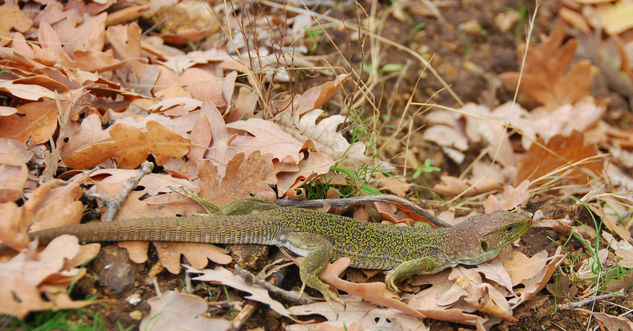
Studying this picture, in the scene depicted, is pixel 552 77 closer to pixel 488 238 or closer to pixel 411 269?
pixel 488 238

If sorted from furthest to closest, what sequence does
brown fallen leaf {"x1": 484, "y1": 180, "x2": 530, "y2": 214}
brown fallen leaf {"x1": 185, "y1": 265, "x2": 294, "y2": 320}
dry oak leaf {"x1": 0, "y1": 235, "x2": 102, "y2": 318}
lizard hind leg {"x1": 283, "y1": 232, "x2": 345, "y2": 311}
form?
brown fallen leaf {"x1": 484, "y1": 180, "x2": 530, "y2": 214} → lizard hind leg {"x1": 283, "y1": 232, "x2": 345, "y2": 311} → brown fallen leaf {"x1": 185, "y1": 265, "x2": 294, "y2": 320} → dry oak leaf {"x1": 0, "y1": 235, "x2": 102, "y2": 318}

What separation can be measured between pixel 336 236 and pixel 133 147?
5.28 feet

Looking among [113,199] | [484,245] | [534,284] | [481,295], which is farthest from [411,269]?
[113,199]

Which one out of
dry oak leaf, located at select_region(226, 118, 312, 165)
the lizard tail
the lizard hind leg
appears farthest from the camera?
dry oak leaf, located at select_region(226, 118, 312, 165)

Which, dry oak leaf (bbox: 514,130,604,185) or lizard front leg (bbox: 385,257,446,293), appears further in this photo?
dry oak leaf (bbox: 514,130,604,185)

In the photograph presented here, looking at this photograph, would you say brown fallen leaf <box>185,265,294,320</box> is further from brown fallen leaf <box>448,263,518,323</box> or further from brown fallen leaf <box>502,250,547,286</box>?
brown fallen leaf <box>502,250,547,286</box>

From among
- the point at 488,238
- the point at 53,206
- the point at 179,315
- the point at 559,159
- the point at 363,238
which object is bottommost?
the point at 559,159

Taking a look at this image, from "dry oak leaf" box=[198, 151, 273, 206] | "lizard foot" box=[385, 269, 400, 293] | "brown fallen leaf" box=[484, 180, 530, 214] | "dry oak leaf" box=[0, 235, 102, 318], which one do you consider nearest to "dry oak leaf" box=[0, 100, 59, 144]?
"dry oak leaf" box=[0, 235, 102, 318]

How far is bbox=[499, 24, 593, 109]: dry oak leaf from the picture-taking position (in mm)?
6785

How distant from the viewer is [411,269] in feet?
11.7

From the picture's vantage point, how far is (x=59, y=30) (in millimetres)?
4523

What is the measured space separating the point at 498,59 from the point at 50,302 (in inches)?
255

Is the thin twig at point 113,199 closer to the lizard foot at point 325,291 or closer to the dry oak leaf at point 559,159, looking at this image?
the lizard foot at point 325,291

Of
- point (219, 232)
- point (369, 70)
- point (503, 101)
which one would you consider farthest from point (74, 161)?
point (503, 101)
